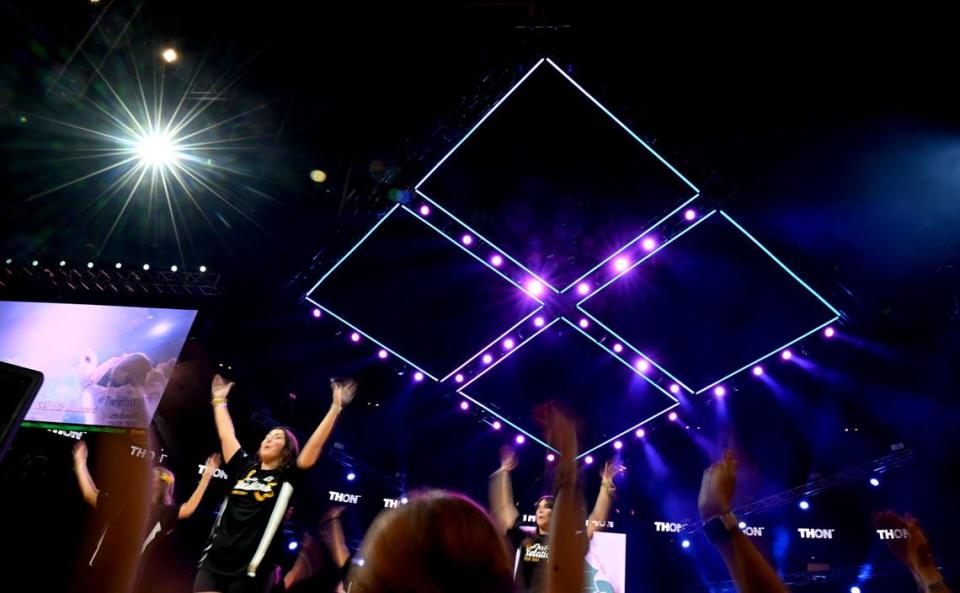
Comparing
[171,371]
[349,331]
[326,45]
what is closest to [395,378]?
[349,331]

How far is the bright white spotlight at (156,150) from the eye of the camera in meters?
5.72

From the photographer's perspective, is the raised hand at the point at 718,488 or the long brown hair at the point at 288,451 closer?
the raised hand at the point at 718,488

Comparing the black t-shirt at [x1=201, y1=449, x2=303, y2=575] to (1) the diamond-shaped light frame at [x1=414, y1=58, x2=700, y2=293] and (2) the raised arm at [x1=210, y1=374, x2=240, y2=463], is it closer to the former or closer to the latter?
(2) the raised arm at [x1=210, y1=374, x2=240, y2=463]

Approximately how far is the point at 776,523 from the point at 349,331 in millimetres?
6998

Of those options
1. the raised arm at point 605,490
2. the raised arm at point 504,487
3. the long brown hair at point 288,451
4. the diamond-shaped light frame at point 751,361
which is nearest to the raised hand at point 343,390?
the long brown hair at point 288,451

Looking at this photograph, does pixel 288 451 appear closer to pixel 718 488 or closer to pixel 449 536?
pixel 718 488

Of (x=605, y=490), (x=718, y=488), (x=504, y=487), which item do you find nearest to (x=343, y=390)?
(x=504, y=487)

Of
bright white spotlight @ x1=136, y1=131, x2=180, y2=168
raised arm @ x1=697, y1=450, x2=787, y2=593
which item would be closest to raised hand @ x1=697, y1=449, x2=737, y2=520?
raised arm @ x1=697, y1=450, x2=787, y2=593

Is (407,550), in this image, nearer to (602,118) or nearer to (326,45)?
(602,118)

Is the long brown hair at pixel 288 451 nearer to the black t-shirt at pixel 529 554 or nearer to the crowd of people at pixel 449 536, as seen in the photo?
the crowd of people at pixel 449 536

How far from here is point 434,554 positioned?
0.84m

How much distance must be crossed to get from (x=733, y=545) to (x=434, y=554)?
995 mm

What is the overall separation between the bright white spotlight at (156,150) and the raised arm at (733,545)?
606 centimetres

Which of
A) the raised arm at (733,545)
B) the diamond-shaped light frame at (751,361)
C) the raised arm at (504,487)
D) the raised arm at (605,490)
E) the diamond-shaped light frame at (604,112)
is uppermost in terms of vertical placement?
the diamond-shaped light frame at (604,112)
